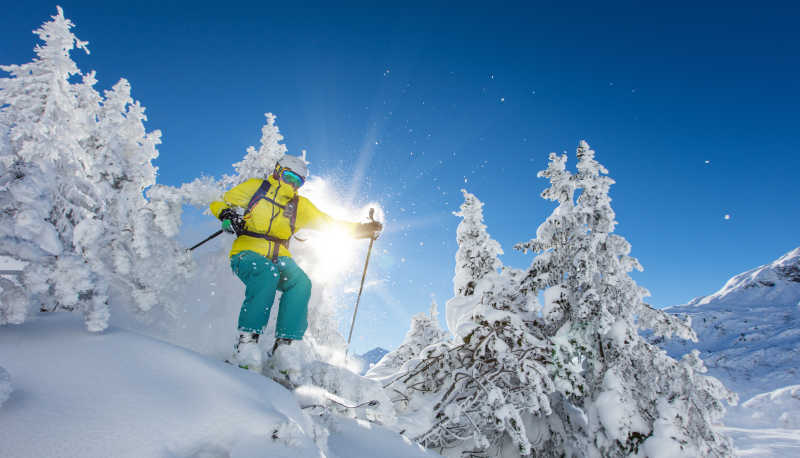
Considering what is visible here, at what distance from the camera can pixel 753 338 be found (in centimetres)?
7744

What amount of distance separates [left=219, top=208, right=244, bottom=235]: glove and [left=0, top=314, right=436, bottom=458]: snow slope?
1757 millimetres

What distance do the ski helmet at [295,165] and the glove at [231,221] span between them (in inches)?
42.2

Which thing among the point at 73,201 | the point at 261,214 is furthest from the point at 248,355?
the point at 73,201

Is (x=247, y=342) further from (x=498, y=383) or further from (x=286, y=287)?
(x=498, y=383)

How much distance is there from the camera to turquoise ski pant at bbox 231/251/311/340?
12.3 feet

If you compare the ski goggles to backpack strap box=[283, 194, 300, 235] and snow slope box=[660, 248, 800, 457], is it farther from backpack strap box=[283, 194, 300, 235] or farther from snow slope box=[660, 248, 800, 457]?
snow slope box=[660, 248, 800, 457]

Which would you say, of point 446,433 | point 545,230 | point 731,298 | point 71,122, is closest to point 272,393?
point 446,433

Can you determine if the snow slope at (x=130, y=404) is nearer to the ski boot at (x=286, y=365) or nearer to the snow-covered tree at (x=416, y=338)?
the ski boot at (x=286, y=365)

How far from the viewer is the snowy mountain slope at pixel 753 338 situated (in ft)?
203

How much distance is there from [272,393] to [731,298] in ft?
567

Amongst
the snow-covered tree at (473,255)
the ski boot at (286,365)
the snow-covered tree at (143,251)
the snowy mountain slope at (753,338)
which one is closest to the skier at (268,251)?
the ski boot at (286,365)

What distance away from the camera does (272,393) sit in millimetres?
2512

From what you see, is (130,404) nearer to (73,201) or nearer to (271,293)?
(271,293)

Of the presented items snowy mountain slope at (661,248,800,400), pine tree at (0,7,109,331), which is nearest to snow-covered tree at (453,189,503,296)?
pine tree at (0,7,109,331)
